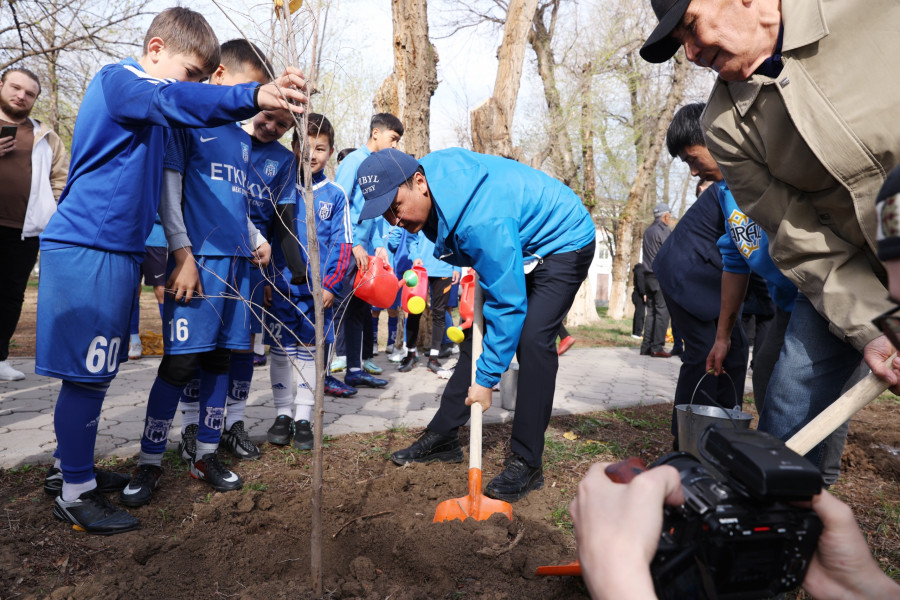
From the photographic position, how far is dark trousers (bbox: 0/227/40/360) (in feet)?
14.6

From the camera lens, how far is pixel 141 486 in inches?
107

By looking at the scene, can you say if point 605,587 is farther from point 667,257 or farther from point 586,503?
point 667,257

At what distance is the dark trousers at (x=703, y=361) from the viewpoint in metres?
3.46

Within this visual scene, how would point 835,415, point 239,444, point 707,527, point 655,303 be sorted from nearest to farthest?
point 707,527 < point 835,415 < point 239,444 < point 655,303

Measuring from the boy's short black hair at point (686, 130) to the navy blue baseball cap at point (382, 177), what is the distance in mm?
1499

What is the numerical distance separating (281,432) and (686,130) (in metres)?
3.03

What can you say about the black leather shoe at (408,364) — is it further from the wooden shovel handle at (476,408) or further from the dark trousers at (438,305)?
the wooden shovel handle at (476,408)

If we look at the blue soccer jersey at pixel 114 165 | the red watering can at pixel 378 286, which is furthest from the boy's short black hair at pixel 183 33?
the red watering can at pixel 378 286

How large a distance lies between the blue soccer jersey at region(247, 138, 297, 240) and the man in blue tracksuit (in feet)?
2.69

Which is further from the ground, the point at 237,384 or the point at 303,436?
the point at 237,384

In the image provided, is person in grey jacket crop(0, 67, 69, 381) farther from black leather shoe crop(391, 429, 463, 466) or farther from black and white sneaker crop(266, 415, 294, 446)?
black leather shoe crop(391, 429, 463, 466)

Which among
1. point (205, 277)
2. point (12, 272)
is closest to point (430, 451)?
point (205, 277)

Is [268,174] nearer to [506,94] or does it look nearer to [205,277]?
[205,277]

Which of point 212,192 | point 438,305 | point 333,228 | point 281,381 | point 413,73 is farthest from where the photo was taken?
point 413,73
